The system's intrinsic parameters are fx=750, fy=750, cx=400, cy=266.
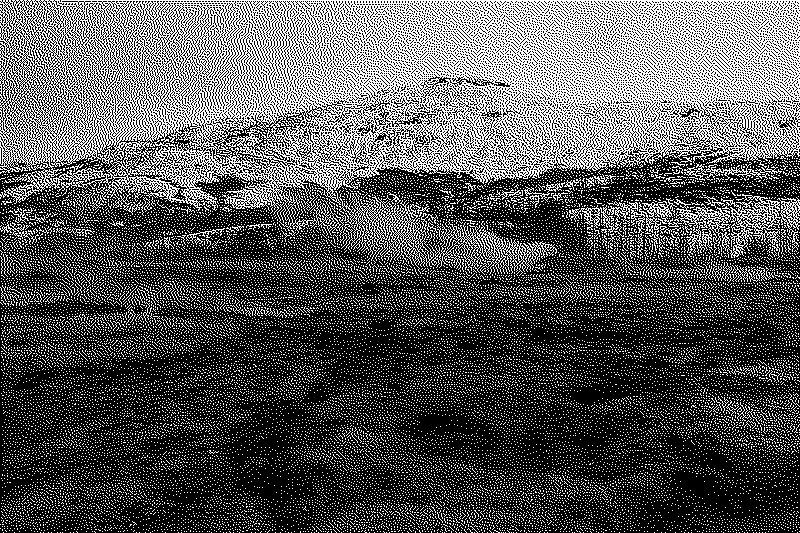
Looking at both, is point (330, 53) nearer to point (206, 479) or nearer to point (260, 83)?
point (260, 83)

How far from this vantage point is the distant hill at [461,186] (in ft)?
2.82

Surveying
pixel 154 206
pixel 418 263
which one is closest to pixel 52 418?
pixel 154 206

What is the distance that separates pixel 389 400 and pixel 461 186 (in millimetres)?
281

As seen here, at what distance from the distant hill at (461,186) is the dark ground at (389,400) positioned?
0.06 m

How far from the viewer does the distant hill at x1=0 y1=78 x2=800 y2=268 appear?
2.82ft

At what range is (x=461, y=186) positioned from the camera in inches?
34.3

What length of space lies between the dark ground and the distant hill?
2.4 inches

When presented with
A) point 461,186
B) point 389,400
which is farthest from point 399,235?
point 389,400

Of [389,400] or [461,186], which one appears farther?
[461,186]

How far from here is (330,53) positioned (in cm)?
100

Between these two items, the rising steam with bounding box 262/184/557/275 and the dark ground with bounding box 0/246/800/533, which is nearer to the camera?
Answer: the dark ground with bounding box 0/246/800/533

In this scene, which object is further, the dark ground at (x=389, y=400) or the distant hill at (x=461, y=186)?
the distant hill at (x=461, y=186)

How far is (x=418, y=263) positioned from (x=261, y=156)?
0.74ft

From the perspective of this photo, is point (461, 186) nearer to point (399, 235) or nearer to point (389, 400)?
point (399, 235)
